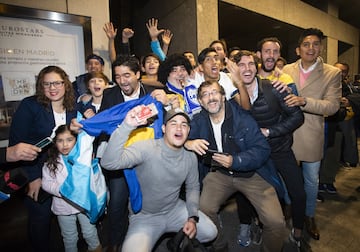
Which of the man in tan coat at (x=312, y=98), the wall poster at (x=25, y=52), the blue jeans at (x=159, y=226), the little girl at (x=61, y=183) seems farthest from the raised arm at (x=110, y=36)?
the man in tan coat at (x=312, y=98)

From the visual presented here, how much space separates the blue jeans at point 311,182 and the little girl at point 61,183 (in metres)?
2.68

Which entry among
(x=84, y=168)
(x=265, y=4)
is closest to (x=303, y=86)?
(x=84, y=168)

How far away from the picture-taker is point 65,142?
2545 mm

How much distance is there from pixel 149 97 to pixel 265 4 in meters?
6.64

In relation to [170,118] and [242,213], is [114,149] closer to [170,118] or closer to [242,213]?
[170,118]

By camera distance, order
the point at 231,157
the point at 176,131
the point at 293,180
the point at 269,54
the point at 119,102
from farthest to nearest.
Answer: the point at 269,54 → the point at 293,180 → the point at 119,102 → the point at 231,157 → the point at 176,131

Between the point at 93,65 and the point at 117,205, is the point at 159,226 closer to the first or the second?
the point at 117,205

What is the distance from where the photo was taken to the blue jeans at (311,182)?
3.19 metres

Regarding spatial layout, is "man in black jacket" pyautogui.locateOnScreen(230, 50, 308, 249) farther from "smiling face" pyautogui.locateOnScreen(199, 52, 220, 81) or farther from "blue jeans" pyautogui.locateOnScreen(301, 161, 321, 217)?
"blue jeans" pyautogui.locateOnScreen(301, 161, 321, 217)

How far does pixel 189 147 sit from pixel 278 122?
1131 mm

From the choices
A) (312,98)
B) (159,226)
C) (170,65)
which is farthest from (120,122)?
(312,98)

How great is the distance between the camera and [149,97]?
2502mm

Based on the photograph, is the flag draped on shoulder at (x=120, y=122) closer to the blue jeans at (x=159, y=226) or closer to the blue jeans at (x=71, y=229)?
the blue jeans at (x=159, y=226)

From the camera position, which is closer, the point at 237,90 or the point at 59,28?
the point at 237,90
